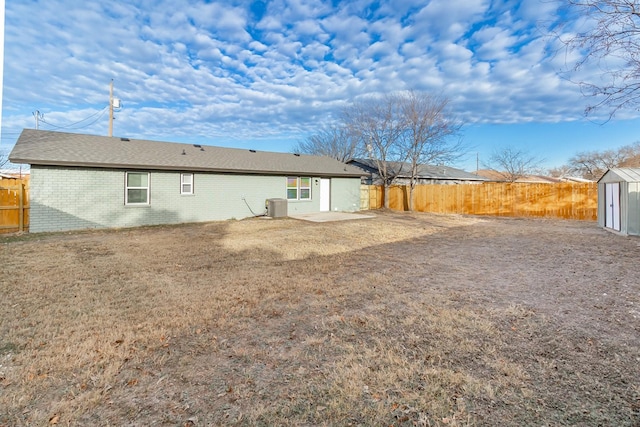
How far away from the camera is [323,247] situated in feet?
28.2

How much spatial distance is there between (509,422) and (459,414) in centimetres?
32

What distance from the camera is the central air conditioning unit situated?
15.2 meters

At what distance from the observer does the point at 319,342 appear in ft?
11.0

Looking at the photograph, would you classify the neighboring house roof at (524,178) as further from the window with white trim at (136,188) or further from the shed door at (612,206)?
the window with white trim at (136,188)

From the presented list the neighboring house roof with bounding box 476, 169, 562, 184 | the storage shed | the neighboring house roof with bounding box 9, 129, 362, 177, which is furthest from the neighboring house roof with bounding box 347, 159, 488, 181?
the storage shed

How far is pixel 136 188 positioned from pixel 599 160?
51.7 metres

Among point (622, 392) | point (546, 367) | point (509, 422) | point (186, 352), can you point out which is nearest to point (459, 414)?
point (509, 422)

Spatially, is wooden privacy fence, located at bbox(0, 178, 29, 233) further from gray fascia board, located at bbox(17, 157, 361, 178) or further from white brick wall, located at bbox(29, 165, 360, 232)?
gray fascia board, located at bbox(17, 157, 361, 178)

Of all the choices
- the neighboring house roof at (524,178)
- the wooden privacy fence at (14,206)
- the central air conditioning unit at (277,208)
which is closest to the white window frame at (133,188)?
the wooden privacy fence at (14,206)

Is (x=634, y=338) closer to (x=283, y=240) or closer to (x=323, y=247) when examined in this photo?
(x=323, y=247)

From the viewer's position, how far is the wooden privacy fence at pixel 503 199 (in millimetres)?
16375

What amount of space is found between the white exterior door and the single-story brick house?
0.20 ft

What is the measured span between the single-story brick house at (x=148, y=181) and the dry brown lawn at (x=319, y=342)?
480 centimetres

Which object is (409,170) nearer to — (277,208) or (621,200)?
(277,208)
